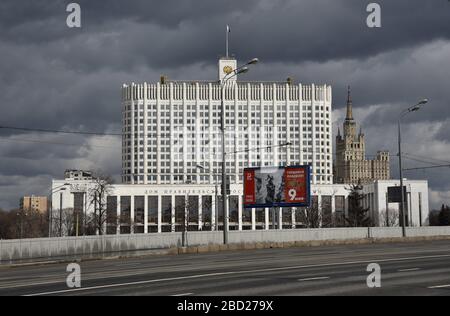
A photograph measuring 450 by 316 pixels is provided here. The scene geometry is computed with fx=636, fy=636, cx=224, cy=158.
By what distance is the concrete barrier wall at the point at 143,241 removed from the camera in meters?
31.9

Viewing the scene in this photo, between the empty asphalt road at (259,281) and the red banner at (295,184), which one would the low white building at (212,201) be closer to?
the red banner at (295,184)

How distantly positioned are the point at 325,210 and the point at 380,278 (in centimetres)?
12834

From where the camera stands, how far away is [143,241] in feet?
126

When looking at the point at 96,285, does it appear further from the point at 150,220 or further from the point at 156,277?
→ the point at 150,220

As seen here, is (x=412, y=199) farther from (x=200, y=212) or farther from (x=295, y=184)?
(x=295, y=184)

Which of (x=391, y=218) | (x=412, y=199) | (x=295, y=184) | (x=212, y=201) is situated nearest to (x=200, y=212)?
(x=212, y=201)

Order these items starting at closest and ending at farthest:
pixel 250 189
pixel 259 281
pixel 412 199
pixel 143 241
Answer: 1. pixel 259 281
2. pixel 143 241
3. pixel 250 189
4. pixel 412 199

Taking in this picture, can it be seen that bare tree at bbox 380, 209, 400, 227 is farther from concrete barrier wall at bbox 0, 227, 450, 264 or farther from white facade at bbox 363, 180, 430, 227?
concrete barrier wall at bbox 0, 227, 450, 264

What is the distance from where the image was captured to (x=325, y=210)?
145 meters

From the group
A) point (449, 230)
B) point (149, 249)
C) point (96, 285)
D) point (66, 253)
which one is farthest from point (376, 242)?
point (96, 285)

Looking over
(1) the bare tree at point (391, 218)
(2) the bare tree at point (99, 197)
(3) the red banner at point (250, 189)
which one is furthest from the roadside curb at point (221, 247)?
(1) the bare tree at point (391, 218)

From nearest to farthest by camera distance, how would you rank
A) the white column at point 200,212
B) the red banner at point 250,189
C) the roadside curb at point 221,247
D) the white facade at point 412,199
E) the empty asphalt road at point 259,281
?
the empty asphalt road at point 259,281, the roadside curb at point 221,247, the red banner at point 250,189, the white column at point 200,212, the white facade at point 412,199
